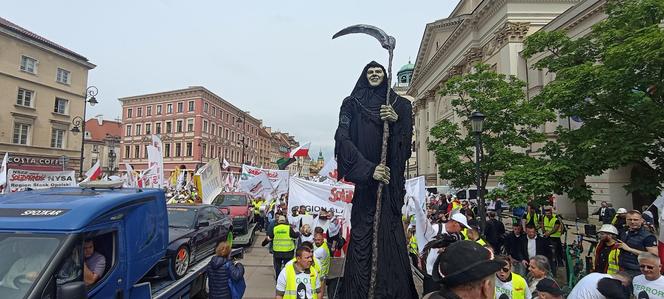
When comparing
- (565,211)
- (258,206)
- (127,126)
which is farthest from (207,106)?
(565,211)

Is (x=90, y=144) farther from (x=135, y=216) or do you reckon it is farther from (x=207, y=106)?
(x=135, y=216)

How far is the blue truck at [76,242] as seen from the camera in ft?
11.6

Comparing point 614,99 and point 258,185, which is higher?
point 614,99

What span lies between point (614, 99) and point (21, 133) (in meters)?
43.5

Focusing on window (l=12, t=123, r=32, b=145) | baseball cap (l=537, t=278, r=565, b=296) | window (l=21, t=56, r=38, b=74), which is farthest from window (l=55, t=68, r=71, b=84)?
baseball cap (l=537, t=278, r=565, b=296)

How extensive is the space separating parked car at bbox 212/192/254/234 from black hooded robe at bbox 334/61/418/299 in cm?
1284

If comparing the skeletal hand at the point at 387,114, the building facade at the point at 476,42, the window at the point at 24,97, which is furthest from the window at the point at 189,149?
the skeletal hand at the point at 387,114

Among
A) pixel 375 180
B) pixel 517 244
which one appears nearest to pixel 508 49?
pixel 517 244

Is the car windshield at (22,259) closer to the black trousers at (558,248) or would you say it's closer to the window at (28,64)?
the black trousers at (558,248)

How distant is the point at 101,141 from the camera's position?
2736 inches

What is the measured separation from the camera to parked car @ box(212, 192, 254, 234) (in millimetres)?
16125

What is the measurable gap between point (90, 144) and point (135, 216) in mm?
70893

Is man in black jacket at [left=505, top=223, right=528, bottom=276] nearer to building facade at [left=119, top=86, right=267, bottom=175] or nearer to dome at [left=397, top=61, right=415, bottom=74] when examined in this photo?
building facade at [left=119, top=86, right=267, bottom=175]

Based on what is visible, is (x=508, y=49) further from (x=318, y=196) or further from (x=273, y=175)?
(x=318, y=196)
